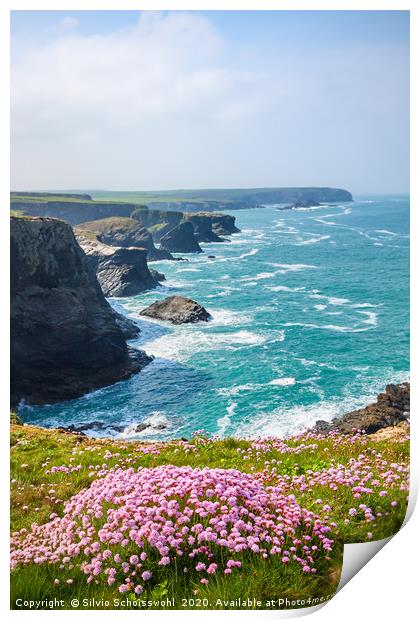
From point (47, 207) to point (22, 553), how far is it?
44165mm

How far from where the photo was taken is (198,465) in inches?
422

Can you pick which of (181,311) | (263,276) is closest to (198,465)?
(181,311)

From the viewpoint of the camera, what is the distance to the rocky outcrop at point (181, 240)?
5947 centimetres

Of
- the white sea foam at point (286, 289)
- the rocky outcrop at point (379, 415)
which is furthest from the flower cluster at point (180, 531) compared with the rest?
the white sea foam at point (286, 289)

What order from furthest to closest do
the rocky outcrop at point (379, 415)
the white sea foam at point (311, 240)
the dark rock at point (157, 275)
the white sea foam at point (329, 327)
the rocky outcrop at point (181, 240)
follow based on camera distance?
the white sea foam at point (311, 240) < the rocky outcrop at point (181, 240) < the dark rock at point (157, 275) < the white sea foam at point (329, 327) < the rocky outcrop at point (379, 415)

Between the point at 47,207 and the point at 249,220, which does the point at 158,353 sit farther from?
the point at 249,220

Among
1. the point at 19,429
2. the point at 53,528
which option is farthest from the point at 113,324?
the point at 53,528

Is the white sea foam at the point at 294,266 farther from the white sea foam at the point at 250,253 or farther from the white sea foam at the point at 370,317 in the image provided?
the white sea foam at the point at 370,317

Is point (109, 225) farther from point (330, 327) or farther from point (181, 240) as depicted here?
point (330, 327)

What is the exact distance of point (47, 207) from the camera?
48.2 metres

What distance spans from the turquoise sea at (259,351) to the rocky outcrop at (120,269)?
1581 millimetres

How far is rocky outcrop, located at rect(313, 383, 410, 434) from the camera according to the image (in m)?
25.9

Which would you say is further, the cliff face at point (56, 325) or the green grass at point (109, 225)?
the green grass at point (109, 225)

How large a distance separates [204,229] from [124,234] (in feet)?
36.5
